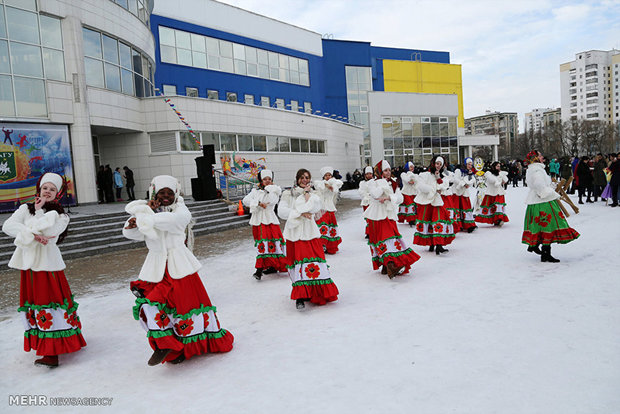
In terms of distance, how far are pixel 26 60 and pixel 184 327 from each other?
14591mm

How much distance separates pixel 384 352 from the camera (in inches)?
154

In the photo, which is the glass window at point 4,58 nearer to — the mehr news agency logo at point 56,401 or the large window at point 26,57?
the large window at point 26,57

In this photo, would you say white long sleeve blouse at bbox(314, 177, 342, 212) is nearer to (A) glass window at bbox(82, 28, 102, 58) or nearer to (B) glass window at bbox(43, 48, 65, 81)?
(B) glass window at bbox(43, 48, 65, 81)

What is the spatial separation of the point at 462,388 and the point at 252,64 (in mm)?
30427

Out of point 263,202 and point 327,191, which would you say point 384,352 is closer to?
point 263,202

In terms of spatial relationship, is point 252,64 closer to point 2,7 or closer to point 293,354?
point 2,7

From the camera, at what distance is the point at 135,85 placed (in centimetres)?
1920

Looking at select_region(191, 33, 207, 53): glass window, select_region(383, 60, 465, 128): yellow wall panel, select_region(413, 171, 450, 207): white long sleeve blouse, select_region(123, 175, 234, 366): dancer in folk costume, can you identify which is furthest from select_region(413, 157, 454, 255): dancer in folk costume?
Result: select_region(383, 60, 465, 128): yellow wall panel

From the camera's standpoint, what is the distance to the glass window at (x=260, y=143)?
80.4 ft

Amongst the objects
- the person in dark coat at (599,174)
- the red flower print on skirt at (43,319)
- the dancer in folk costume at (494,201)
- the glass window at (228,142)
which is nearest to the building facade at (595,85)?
the person in dark coat at (599,174)

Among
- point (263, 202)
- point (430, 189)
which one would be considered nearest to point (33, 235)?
point (263, 202)

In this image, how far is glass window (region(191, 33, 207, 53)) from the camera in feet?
Answer: 89.7

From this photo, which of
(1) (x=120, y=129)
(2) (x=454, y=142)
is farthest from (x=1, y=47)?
(2) (x=454, y=142)

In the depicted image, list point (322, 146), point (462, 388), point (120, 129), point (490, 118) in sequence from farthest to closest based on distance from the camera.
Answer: point (490, 118) < point (322, 146) < point (120, 129) < point (462, 388)
